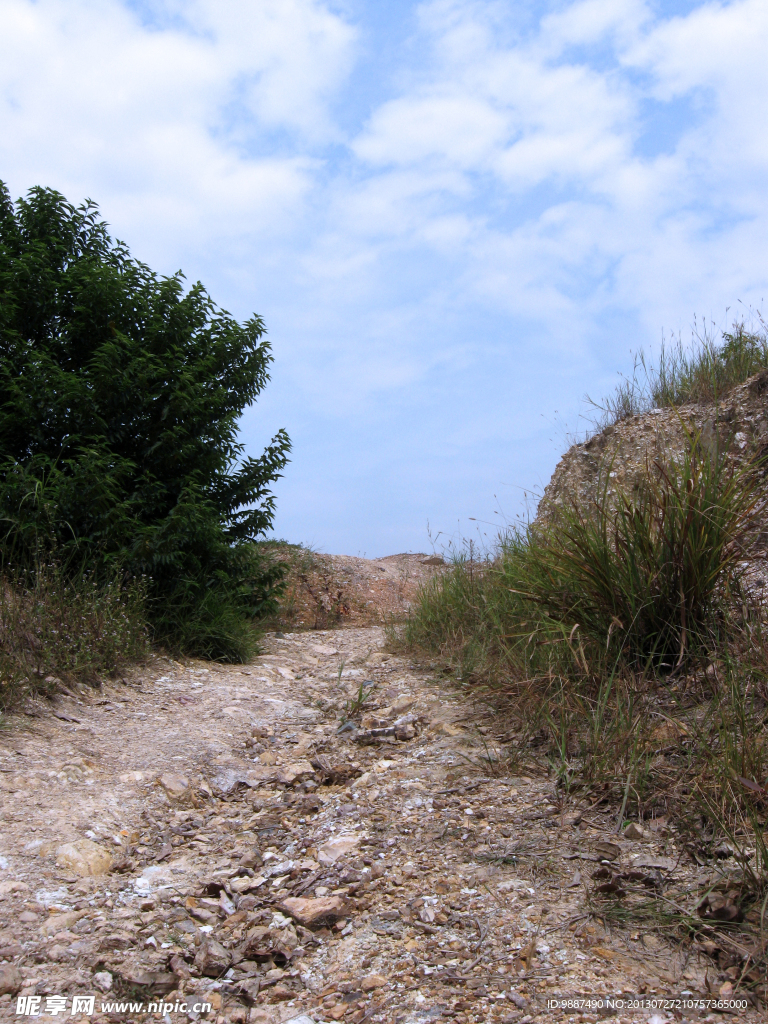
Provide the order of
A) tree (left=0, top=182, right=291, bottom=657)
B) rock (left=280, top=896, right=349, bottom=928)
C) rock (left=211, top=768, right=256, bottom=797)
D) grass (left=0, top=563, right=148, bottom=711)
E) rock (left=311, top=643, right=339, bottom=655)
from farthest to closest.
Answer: rock (left=311, top=643, right=339, bottom=655), tree (left=0, top=182, right=291, bottom=657), grass (left=0, top=563, right=148, bottom=711), rock (left=211, top=768, right=256, bottom=797), rock (left=280, top=896, right=349, bottom=928)

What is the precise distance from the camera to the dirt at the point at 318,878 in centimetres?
193

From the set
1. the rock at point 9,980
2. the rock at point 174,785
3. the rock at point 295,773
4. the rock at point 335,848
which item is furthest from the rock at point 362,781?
the rock at point 9,980

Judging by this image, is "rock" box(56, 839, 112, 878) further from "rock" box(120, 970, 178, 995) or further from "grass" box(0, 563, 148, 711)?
"grass" box(0, 563, 148, 711)

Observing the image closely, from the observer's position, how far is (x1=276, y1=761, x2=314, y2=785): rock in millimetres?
3674

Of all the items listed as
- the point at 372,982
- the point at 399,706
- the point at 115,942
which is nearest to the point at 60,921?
the point at 115,942

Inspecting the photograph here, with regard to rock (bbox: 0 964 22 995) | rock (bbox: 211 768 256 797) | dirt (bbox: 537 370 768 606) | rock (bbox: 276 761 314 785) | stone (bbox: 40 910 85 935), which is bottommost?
rock (bbox: 0 964 22 995)

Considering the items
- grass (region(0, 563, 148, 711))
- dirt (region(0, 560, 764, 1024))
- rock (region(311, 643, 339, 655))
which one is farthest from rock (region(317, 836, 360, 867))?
rock (region(311, 643, 339, 655))

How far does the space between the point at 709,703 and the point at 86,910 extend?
9.51 feet

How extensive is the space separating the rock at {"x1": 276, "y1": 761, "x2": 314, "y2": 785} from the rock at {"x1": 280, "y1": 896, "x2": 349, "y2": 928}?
124cm

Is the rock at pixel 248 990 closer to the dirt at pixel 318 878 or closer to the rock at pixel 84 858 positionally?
the dirt at pixel 318 878

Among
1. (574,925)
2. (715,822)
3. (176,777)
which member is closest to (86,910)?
(176,777)

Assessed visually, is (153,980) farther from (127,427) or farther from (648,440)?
(648,440)

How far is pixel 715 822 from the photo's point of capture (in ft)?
8.03

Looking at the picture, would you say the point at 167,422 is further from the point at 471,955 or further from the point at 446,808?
the point at 471,955
